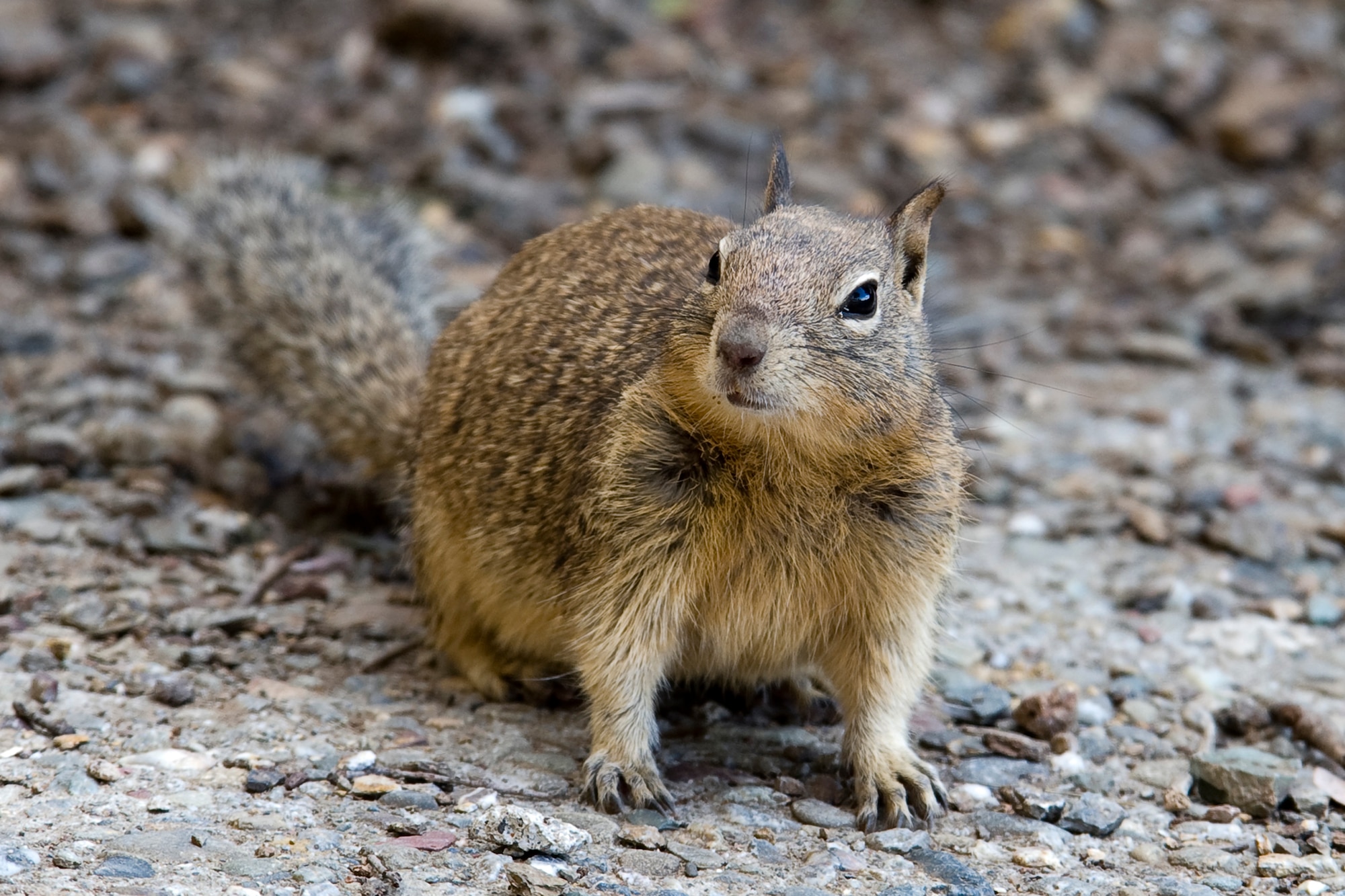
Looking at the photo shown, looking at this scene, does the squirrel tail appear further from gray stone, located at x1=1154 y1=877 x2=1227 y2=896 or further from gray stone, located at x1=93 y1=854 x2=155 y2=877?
gray stone, located at x1=1154 y1=877 x2=1227 y2=896

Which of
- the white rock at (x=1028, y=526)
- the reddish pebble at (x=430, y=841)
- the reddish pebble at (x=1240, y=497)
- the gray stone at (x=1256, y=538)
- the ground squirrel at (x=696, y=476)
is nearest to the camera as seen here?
the reddish pebble at (x=430, y=841)

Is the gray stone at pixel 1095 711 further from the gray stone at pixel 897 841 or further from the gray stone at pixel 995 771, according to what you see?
the gray stone at pixel 897 841

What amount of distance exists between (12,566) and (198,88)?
5072 millimetres

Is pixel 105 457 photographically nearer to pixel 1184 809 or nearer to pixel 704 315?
pixel 704 315

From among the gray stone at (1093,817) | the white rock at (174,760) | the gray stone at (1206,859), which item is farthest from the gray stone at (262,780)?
the gray stone at (1206,859)

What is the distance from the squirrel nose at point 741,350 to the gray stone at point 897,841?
4.74 feet

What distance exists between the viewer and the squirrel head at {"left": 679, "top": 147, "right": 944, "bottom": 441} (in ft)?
12.8

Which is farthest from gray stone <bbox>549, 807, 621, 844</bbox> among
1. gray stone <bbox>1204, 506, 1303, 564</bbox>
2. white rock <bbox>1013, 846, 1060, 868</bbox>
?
gray stone <bbox>1204, 506, 1303, 564</bbox>

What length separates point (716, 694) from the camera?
17.4ft

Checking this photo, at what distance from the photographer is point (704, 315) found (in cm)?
415

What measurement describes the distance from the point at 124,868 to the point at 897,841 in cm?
207

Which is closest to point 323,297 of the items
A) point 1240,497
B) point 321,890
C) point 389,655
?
point 389,655

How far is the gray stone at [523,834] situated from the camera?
3949mm

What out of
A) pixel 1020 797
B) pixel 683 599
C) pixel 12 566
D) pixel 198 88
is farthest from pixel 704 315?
pixel 198 88
